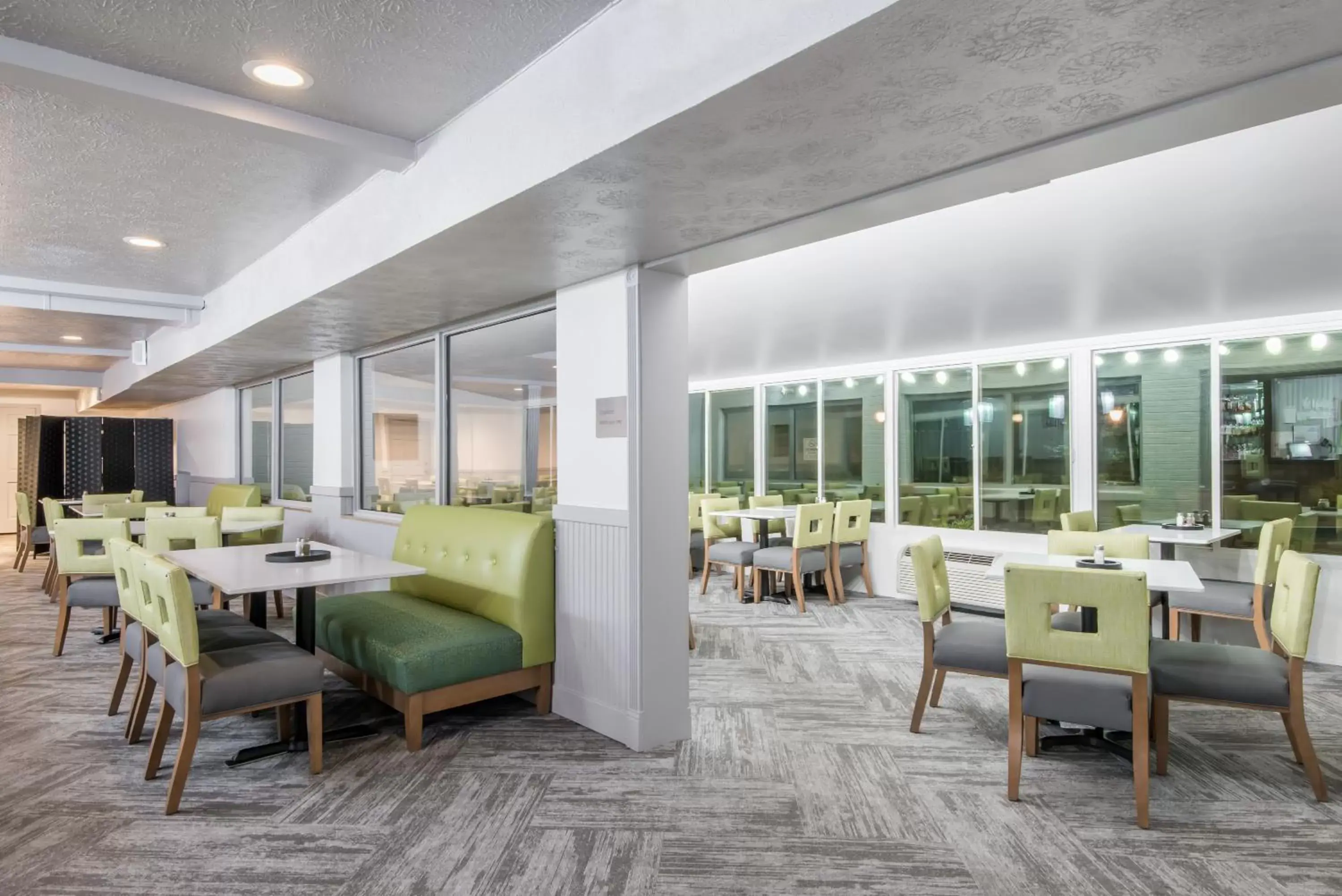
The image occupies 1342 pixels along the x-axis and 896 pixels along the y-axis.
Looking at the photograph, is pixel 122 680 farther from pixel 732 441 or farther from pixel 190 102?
pixel 732 441

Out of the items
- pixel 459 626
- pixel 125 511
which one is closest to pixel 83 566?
pixel 125 511

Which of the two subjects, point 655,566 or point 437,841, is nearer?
point 437,841

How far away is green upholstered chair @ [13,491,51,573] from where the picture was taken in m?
9.29

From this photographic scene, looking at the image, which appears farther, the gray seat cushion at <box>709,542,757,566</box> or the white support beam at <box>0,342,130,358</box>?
the white support beam at <box>0,342,130,358</box>

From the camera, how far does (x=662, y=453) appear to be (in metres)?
3.77

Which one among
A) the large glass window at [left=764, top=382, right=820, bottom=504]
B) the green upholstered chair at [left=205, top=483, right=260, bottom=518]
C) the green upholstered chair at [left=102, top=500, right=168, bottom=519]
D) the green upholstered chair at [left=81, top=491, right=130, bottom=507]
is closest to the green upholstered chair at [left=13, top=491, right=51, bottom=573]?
the green upholstered chair at [left=81, top=491, right=130, bottom=507]

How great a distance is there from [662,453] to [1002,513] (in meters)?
4.87

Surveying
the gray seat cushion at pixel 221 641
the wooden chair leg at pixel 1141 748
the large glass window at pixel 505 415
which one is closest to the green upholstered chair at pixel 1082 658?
the wooden chair leg at pixel 1141 748

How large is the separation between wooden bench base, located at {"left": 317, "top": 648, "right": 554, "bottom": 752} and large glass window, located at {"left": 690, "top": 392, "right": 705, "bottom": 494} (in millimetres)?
6220

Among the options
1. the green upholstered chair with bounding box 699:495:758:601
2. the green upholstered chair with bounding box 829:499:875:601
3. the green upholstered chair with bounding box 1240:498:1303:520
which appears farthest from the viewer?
the green upholstered chair with bounding box 699:495:758:601

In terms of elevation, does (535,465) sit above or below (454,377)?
below

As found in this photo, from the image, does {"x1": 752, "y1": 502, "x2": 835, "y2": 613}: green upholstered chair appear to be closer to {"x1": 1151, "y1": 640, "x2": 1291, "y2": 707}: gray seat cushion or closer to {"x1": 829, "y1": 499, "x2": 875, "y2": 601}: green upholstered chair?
{"x1": 829, "y1": 499, "x2": 875, "y2": 601}: green upholstered chair

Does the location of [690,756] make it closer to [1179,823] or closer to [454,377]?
[1179,823]

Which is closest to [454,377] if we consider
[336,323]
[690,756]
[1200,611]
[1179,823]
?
[336,323]
